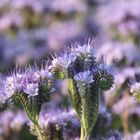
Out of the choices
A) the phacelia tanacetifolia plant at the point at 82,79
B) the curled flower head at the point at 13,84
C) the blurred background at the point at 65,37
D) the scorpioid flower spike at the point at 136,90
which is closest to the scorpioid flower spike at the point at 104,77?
the phacelia tanacetifolia plant at the point at 82,79

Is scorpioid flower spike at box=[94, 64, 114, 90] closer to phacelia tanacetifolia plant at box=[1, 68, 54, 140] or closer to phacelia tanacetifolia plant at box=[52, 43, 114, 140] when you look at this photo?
phacelia tanacetifolia plant at box=[52, 43, 114, 140]

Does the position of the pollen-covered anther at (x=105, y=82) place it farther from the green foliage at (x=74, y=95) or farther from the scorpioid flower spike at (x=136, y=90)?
the scorpioid flower spike at (x=136, y=90)

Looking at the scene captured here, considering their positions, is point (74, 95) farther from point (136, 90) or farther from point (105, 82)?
point (136, 90)

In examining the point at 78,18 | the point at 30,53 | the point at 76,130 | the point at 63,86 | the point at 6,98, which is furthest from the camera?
the point at 78,18

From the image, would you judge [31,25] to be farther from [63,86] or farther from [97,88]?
[97,88]

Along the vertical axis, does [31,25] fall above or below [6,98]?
above

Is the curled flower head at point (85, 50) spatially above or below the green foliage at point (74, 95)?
above

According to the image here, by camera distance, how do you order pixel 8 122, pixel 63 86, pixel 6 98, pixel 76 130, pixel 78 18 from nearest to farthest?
pixel 6 98 → pixel 76 130 → pixel 8 122 → pixel 63 86 → pixel 78 18

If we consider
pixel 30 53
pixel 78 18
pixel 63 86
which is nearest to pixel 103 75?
pixel 63 86
